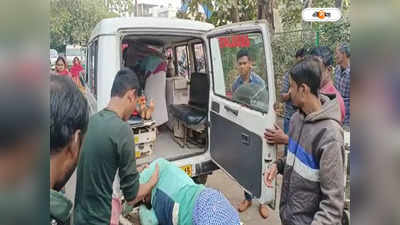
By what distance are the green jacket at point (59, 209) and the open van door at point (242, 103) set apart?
1.85 metres

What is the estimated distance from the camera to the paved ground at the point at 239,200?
346 centimetres

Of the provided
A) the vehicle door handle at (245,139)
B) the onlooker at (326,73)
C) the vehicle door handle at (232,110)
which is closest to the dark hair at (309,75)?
the onlooker at (326,73)

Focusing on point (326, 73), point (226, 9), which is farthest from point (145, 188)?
point (226, 9)

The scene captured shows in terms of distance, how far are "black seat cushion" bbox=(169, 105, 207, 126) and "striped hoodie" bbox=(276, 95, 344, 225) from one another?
2.17 metres

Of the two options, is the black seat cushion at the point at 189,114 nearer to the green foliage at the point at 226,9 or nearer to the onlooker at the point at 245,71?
the onlooker at the point at 245,71

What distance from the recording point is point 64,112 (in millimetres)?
804

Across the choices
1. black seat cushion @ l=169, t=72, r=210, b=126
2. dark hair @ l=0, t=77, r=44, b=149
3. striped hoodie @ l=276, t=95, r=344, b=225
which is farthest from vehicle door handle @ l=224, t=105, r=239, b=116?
dark hair @ l=0, t=77, r=44, b=149

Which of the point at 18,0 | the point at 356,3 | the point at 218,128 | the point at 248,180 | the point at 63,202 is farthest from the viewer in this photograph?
the point at 218,128

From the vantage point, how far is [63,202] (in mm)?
926

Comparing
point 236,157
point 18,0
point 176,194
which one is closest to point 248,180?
point 236,157

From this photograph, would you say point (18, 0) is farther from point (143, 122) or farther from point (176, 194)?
point (143, 122)

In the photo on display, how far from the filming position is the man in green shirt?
1.80m

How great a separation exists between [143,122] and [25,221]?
9.40 ft

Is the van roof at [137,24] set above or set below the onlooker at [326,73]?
above
